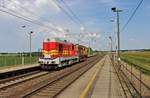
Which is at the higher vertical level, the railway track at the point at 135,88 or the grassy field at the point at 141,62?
the grassy field at the point at 141,62

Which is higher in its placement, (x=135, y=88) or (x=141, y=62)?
(x=141, y=62)

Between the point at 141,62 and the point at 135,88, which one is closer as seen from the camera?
the point at 135,88

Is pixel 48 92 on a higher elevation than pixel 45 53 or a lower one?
lower

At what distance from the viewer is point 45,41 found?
36.8 metres

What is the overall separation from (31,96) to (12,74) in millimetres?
12720

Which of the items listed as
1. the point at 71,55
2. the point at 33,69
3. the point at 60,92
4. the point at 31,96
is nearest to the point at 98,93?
the point at 60,92

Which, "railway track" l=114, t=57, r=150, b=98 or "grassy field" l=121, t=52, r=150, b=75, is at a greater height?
"grassy field" l=121, t=52, r=150, b=75

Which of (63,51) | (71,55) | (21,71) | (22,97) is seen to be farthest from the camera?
(71,55)

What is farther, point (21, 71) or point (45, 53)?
point (45, 53)

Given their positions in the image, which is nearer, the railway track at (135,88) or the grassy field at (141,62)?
the railway track at (135,88)

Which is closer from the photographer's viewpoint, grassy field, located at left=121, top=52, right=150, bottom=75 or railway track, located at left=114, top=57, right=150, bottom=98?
railway track, located at left=114, top=57, right=150, bottom=98

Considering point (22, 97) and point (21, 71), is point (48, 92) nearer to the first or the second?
point (22, 97)

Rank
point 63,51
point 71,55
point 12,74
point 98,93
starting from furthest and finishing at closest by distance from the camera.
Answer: point 71,55
point 63,51
point 12,74
point 98,93

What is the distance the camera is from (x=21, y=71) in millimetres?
31219
